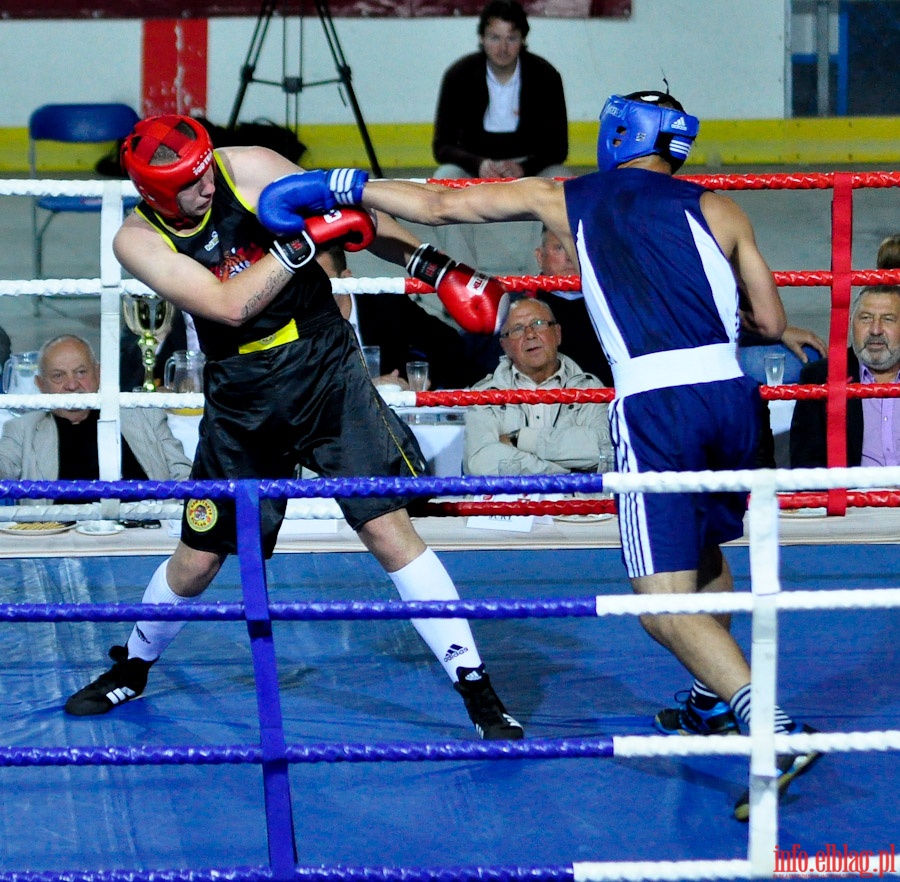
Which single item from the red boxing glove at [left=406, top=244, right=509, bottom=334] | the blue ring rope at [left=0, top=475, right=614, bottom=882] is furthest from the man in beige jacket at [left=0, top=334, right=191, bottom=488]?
the blue ring rope at [left=0, top=475, right=614, bottom=882]

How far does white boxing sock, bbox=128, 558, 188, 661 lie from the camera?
294cm

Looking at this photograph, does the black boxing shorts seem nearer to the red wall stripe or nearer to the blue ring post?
the blue ring post

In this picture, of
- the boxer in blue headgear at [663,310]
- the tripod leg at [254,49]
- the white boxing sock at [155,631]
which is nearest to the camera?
the boxer in blue headgear at [663,310]

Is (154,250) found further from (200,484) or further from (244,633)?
(244,633)

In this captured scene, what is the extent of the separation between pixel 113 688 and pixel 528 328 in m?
1.75

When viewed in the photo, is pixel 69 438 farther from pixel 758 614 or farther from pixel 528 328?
pixel 758 614

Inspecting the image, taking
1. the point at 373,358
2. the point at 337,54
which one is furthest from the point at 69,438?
the point at 337,54

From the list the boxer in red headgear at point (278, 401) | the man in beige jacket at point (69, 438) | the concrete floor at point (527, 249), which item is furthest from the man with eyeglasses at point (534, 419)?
the concrete floor at point (527, 249)

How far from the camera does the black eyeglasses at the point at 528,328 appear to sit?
411 centimetres

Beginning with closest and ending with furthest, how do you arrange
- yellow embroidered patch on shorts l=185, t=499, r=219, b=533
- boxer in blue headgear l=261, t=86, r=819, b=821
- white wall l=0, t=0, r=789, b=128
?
boxer in blue headgear l=261, t=86, r=819, b=821, yellow embroidered patch on shorts l=185, t=499, r=219, b=533, white wall l=0, t=0, r=789, b=128

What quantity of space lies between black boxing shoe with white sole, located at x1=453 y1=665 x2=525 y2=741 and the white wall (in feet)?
25.6

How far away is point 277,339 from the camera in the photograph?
2768 mm

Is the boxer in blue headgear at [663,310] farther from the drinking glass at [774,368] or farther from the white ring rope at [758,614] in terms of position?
the drinking glass at [774,368]

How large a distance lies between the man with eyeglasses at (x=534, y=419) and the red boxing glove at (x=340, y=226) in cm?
158
